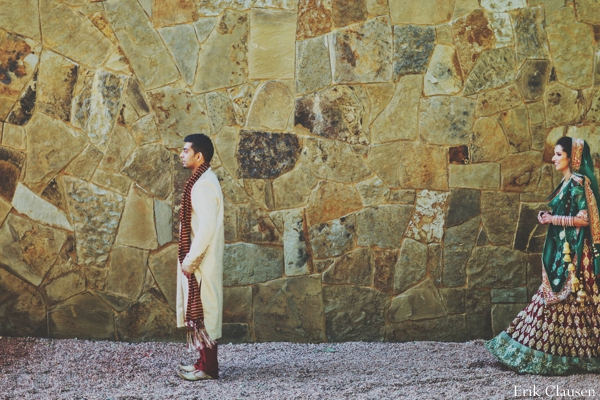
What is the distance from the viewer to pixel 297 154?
5.64 meters

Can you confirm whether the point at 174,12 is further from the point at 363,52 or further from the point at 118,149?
the point at 363,52

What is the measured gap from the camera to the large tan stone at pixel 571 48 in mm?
5645

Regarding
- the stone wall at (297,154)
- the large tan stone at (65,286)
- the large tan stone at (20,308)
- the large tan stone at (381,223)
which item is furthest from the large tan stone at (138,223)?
the large tan stone at (381,223)

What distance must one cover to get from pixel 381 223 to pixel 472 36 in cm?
154

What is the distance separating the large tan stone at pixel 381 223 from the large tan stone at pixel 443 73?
2.96ft

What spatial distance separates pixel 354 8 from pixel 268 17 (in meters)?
0.64

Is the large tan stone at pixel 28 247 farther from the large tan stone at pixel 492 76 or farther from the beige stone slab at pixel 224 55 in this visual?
the large tan stone at pixel 492 76

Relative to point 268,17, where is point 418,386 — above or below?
below

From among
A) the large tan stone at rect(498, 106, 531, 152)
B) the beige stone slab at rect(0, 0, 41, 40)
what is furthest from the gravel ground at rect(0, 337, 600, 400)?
the beige stone slab at rect(0, 0, 41, 40)

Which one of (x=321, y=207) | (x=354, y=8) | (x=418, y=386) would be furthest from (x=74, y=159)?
(x=418, y=386)

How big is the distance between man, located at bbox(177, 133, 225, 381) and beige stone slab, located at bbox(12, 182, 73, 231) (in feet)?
4.52

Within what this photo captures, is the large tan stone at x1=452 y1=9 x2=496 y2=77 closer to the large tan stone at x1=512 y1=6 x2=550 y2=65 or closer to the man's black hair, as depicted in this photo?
the large tan stone at x1=512 y1=6 x2=550 y2=65

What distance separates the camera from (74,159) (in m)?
5.56

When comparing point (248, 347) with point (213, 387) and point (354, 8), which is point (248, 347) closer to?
point (213, 387)
